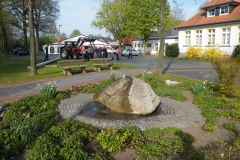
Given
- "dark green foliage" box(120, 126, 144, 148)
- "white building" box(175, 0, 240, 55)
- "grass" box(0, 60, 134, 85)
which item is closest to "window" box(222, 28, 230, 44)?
"white building" box(175, 0, 240, 55)

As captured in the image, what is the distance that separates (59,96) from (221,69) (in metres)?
5.83

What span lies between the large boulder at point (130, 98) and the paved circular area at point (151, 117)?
1.16 ft

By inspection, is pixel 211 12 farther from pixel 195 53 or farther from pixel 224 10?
pixel 195 53

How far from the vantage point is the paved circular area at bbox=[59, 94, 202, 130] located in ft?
17.1

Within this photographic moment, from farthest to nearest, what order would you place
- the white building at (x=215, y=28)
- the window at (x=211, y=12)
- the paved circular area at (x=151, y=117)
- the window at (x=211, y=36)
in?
1. the window at (x=211, y=12)
2. the window at (x=211, y=36)
3. the white building at (x=215, y=28)
4. the paved circular area at (x=151, y=117)

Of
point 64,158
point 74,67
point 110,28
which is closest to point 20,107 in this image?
point 64,158

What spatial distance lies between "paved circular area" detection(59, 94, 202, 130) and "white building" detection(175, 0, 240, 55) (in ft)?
75.0

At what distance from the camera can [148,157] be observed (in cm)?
371

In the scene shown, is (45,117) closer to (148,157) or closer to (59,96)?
(59,96)

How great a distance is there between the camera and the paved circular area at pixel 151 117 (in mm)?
5211

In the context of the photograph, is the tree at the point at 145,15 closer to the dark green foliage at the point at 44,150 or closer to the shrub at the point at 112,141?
the shrub at the point at 112,141

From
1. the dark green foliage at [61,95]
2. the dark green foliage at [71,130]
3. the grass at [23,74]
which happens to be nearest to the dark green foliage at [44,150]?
the dark green foliage at [71,130]

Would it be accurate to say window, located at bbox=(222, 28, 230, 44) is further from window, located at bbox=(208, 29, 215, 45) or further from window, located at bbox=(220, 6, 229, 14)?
window, located at bbox=(220, 6, 229, 14)

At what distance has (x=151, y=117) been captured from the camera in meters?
5.77
